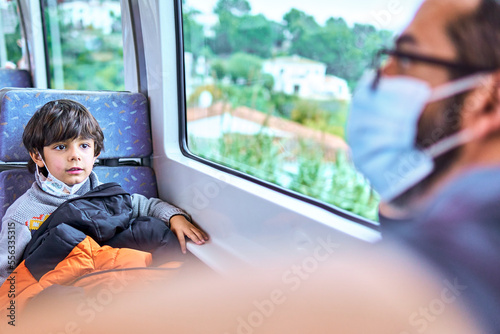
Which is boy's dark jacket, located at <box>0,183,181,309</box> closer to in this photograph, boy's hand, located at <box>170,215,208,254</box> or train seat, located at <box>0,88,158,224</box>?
boy's hand, located at <box>170,215,208,254</box>

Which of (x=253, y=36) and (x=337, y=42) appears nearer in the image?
(x=337, y=42)

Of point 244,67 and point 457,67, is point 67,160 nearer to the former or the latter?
point 244,67

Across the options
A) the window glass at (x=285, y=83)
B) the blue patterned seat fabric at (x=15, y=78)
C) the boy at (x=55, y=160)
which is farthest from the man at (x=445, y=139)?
the blue patterned seat fabric at (x=15, y=78)

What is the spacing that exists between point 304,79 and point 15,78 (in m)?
3.49

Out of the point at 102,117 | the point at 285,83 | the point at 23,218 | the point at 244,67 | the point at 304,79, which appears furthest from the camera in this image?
the point at 102,117

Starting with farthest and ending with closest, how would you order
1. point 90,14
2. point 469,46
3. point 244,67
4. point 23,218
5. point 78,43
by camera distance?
point 78,43, point 90,14, point 244,67, point 23,218, point 469,46

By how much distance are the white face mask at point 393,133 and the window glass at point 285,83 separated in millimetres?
108

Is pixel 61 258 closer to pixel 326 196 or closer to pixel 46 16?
pixel 326 196

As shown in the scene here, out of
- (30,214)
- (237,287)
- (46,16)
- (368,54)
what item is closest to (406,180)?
(368,54)

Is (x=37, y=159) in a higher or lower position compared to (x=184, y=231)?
higher

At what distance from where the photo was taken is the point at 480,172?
2.13 feet

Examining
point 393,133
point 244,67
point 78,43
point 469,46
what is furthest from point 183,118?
point 78,43

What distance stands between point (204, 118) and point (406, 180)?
1350 millimetres

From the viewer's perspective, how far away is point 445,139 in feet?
2.29
